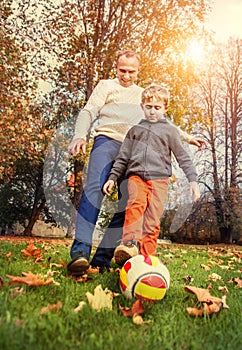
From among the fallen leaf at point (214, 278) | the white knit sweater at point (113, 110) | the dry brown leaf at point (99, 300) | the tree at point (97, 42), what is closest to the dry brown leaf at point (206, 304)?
the dry brown leaf at point (99, 300)

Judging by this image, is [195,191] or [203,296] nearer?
[203,296]

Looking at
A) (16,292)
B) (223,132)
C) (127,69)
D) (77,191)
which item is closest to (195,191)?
(127,69)

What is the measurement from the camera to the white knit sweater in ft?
12.6

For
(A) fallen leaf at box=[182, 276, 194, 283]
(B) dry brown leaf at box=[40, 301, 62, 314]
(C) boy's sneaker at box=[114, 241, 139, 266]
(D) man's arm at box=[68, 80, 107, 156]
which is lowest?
(A) fallen leaf at box=[182, 276, 194, 283]

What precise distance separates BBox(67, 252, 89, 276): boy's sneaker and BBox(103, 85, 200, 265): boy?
454 mm

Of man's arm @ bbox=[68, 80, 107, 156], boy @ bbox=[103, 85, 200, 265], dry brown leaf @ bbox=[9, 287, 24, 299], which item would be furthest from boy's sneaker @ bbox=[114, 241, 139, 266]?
man's arm @ bbox=[68, 80, 107, 156]

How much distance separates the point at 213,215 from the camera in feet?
66.6

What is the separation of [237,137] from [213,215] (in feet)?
14.4

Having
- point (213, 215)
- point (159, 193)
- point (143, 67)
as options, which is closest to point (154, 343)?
point (159, 193)

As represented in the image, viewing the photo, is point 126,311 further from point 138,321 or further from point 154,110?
point 154,110

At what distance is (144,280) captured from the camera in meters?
2.58

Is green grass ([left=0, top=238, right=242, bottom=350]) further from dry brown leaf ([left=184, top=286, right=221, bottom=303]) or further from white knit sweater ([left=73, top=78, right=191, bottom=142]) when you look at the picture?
white knit sweater ([left=73, top=78, right=191, bottom=142])

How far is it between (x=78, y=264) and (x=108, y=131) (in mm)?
1404

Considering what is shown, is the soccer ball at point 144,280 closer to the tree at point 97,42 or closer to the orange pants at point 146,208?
the orange pants at point 146,208
